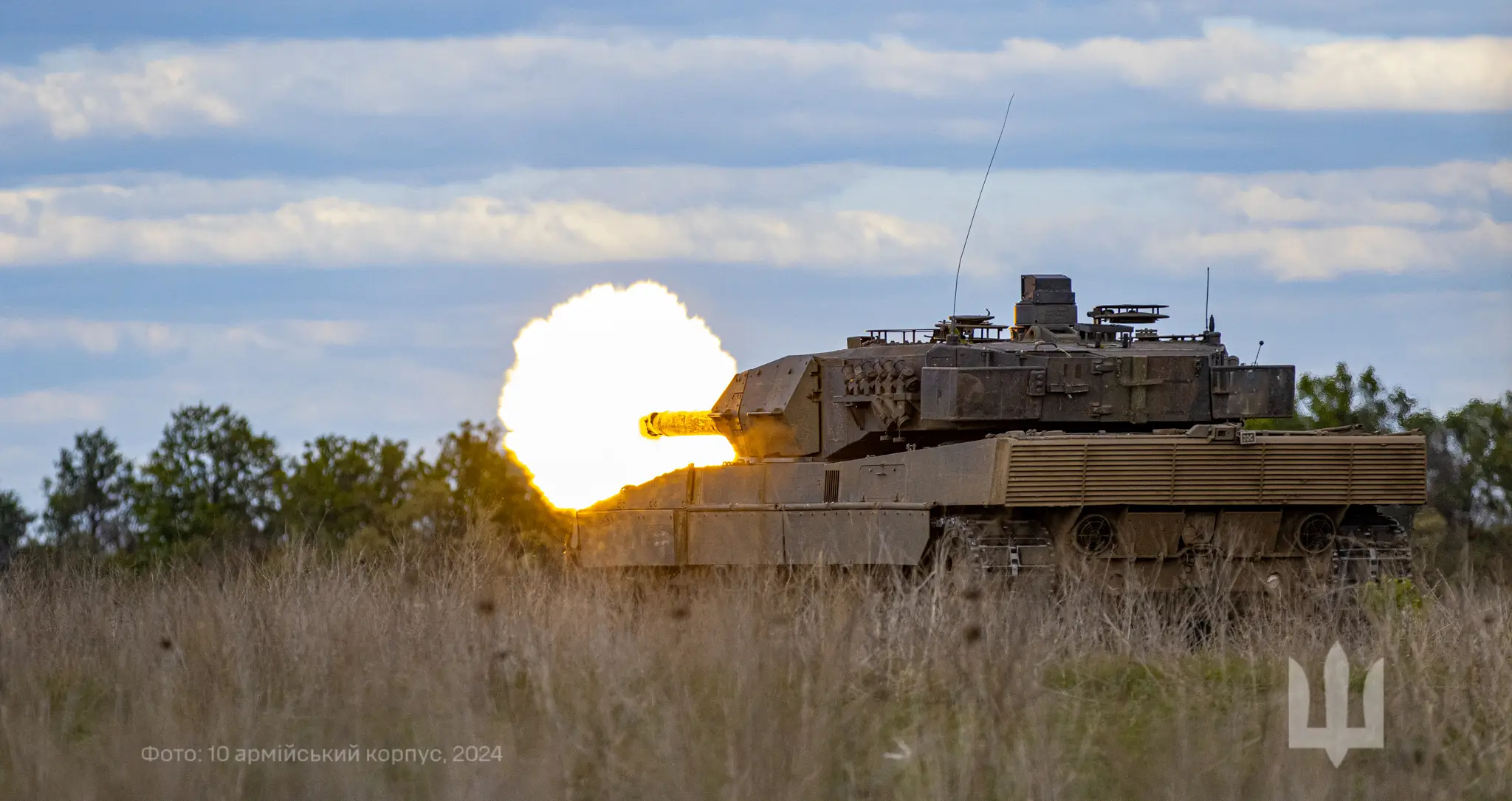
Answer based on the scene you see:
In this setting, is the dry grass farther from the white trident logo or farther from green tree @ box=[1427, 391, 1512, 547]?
green tree @ box=[1427, 391, 1512, 547]

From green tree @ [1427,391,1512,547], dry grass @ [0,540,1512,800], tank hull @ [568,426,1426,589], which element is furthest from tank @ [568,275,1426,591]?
green tree @ [1427,391,1512,547]

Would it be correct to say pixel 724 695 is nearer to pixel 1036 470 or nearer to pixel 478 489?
pixel 1036 470

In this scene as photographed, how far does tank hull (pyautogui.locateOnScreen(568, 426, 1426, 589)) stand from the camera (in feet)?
48.1

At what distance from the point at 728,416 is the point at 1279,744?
10.5 metres

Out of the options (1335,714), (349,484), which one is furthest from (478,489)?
(1335,714)

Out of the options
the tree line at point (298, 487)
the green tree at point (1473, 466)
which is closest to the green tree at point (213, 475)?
the tree line at point (298, 487)

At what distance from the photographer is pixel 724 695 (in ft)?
30.1

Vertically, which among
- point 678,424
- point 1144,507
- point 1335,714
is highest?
point 678,424

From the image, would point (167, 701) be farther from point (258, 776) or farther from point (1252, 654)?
point (1252, 654)

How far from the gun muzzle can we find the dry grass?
4788 mm

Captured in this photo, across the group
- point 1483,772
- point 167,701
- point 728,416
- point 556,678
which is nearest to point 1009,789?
point 1483,772

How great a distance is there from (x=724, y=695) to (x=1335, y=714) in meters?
3.27

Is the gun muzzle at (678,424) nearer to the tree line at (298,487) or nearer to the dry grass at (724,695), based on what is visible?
the dry grass at (724,695)

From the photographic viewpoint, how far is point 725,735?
8422 mm
